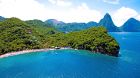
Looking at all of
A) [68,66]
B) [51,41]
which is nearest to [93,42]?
[51,41]

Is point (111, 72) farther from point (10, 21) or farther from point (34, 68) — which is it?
point (10, 21)

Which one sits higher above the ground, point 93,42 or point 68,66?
point 93,42

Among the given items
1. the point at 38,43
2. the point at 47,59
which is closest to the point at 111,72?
the point at 47,59

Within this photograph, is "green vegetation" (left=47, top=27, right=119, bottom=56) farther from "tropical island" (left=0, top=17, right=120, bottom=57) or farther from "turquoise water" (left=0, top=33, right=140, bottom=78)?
"turquoise water" (left=0, top=33, right=140, bottom=78)

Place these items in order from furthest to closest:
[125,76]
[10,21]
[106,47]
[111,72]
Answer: [10,21] → [106,47] → [111,72] → [125,76]

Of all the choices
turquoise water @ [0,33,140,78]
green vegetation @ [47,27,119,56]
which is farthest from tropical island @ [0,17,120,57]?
turquoise water @ [0,33,140,78]

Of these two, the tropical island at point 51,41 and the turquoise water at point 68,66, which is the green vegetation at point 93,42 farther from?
the turquoise water at point 68,66

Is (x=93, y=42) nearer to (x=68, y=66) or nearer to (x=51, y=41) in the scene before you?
(x=51, y=41)

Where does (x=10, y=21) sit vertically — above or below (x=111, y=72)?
above
